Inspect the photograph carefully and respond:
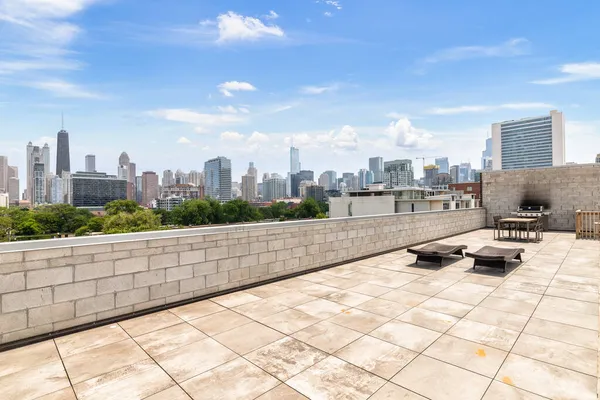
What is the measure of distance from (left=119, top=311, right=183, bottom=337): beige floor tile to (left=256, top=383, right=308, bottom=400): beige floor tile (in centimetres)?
216

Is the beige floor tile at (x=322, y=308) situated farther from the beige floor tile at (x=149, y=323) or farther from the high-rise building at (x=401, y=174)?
the high-rise building at (x=401, y=174)

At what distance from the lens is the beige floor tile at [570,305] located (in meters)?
4.36

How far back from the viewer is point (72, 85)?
65.6 feet

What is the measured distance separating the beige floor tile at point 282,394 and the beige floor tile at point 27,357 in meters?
2.38

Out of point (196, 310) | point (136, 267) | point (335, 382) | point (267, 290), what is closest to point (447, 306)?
point (335, 382)

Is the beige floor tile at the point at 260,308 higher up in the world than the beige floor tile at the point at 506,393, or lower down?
lower down

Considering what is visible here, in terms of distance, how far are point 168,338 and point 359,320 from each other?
2.47 m

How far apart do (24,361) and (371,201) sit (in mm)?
59262

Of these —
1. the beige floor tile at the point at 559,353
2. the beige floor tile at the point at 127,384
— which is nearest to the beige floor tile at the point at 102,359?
the beige floor tile at the point at 127,384

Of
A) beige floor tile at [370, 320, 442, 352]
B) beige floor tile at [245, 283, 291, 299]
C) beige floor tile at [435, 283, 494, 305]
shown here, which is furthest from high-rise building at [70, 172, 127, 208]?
beige floor tile at [370, 320, 442, 352]

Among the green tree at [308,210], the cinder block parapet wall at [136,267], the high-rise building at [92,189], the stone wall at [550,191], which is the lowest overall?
the green tree at [308,210]

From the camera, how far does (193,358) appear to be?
10.0ft

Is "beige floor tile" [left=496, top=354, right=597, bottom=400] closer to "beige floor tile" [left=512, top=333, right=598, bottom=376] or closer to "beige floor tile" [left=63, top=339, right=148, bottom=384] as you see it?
"beige floor tile" [left=512, top=333, right=598, bottom=376]

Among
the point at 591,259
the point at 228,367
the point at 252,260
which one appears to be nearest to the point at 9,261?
the point at 228,367
